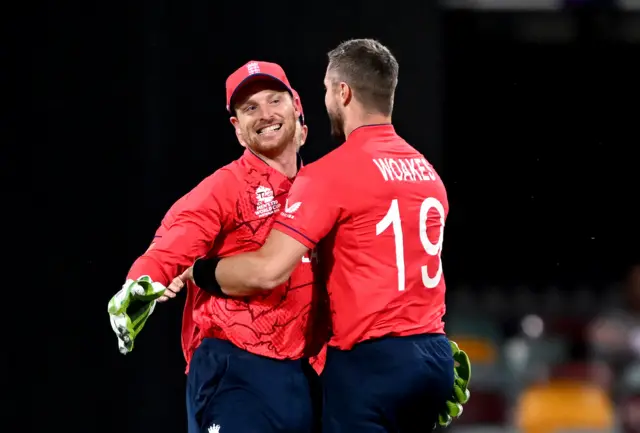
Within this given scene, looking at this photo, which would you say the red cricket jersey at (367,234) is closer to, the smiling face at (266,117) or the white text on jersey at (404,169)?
the white text on jersey at (404,169)

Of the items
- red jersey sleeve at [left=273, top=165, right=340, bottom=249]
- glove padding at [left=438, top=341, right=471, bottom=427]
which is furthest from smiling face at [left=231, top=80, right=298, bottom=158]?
glove padding at [left=438, top=341, right=471, bottom=427]

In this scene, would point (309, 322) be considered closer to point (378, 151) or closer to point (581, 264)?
point (378, 151)

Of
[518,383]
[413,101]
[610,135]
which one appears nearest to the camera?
[413,101]

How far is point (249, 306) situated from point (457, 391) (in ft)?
2.13

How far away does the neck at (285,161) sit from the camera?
9.17 feet

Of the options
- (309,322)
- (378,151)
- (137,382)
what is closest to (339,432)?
(309,322)

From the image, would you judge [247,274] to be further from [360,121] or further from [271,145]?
[360,121]

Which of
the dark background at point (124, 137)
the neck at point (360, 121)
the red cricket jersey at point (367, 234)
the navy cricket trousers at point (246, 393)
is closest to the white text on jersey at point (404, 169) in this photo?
the red cricket jersey at point (367, 234)

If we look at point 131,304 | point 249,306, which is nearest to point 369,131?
point 249,306

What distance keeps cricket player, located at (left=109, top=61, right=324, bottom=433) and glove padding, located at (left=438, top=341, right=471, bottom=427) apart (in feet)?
1.26

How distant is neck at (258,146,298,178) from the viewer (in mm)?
2795

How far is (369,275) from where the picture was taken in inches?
101

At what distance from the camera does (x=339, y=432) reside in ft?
8.39

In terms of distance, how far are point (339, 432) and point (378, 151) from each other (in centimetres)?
72
